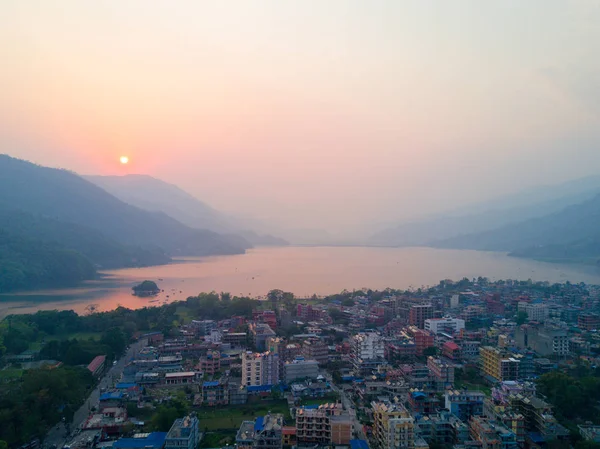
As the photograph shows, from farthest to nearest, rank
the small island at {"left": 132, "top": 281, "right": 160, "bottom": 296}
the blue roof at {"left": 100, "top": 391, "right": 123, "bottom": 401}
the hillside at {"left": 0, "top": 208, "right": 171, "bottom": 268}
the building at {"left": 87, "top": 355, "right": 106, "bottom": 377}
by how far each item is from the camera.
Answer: the hillside at {"left": 0, "top": 208, "right": 171, "bottom": 268}
the small island at {"left": 132, "top": 281, "right": 160, "bottom": 296}
the building at {"left": 87, "top": 355, "right": 106, "bottom": 377}
the blue roof at {"left": 100, "top": 391, "right": 123, "bottom": 401}

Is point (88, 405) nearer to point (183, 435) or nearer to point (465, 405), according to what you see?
point (183, 435)

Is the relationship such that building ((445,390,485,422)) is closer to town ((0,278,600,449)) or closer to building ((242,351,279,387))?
town ((0,278,600,449))

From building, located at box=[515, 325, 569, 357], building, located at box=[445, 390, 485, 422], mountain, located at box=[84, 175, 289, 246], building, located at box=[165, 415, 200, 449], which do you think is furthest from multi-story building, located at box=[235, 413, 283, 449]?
mountain, located at box=[84, 175, 289, 246]

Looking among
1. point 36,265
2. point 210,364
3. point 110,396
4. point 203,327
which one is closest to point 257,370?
point 210,364

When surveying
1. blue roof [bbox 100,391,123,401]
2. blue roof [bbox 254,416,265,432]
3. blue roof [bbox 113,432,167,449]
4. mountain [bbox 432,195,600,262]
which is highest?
mountain [bbox 432,195,600,262]

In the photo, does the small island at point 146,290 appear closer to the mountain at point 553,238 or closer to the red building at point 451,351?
the red building at point 451,351

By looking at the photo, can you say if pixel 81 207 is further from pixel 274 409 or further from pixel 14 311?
pixel 274 409
